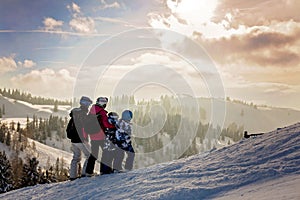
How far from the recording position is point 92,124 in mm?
10750

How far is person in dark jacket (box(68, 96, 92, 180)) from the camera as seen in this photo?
10812 millimetres

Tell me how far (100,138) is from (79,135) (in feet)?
2.18

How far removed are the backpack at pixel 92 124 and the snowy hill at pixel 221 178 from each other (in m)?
1.42

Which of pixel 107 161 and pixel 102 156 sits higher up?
pixel 102 156

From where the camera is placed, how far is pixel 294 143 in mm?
7840

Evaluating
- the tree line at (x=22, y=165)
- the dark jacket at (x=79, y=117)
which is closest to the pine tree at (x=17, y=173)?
the tree line at (x=22, y=165)

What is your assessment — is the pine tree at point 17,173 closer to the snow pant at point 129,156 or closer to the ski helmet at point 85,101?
the snow pant at point 129,156

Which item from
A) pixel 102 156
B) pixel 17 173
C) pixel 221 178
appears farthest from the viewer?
pixel 17 173

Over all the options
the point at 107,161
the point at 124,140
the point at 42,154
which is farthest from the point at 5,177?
the point at 42,154

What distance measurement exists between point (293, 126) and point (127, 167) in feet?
16.3

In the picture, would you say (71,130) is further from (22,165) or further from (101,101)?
(22,165)

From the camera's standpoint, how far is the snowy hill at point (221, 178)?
6332 millimetres

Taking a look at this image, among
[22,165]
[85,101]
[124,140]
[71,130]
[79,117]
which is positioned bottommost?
[22,165]

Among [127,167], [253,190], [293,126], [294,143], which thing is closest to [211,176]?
[253,190]
